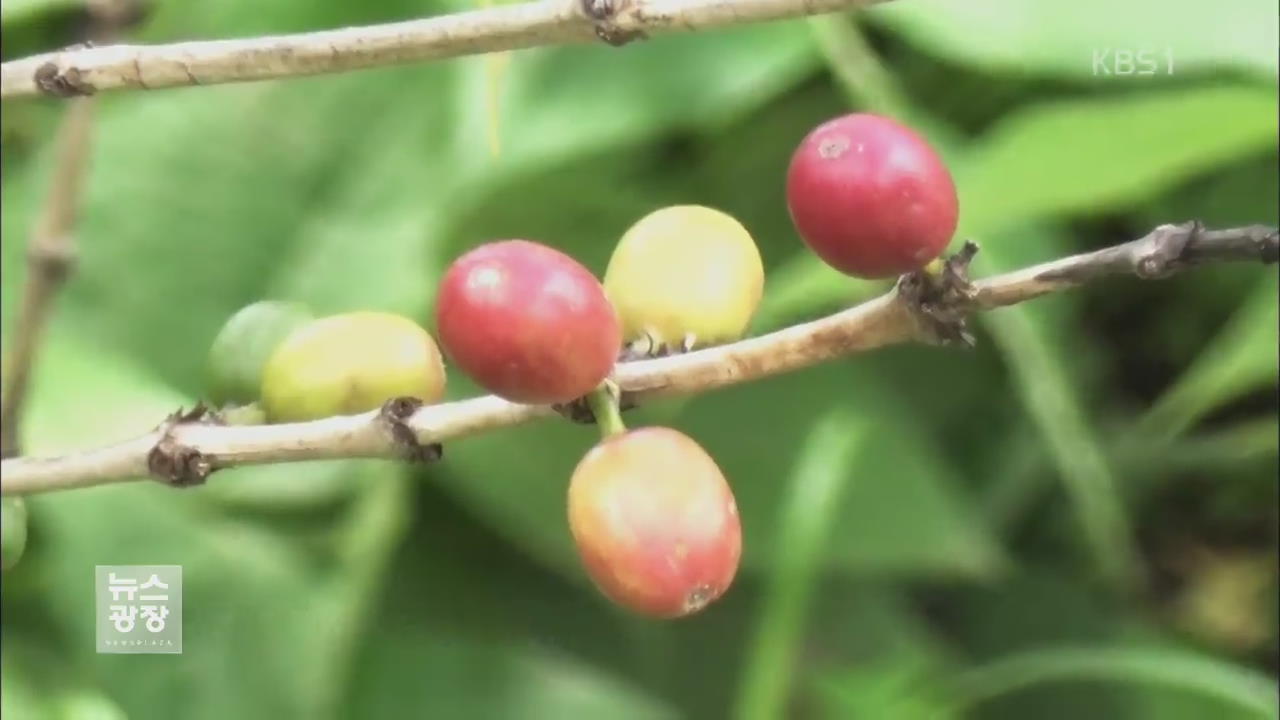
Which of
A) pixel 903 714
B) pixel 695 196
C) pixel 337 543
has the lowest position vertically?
pixel 903 714

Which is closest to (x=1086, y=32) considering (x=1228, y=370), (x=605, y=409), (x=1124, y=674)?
(x=1228, y=370)

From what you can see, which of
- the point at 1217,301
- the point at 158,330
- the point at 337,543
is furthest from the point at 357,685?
the point at 1217,301

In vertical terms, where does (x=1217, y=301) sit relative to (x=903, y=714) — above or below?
above

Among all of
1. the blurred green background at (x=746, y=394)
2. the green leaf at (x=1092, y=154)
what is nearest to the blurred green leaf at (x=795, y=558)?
the blurred green background at (x=746, y=394)

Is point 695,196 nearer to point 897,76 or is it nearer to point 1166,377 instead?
point 897,76

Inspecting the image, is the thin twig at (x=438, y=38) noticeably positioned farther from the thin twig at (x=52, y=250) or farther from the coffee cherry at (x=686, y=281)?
the thin twig at (x=52, y=250)

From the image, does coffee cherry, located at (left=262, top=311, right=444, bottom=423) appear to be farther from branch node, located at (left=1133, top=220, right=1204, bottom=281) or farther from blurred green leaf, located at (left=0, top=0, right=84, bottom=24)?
blurred green leaf, located at (left=0, top=0, right=84, bottom=24)
